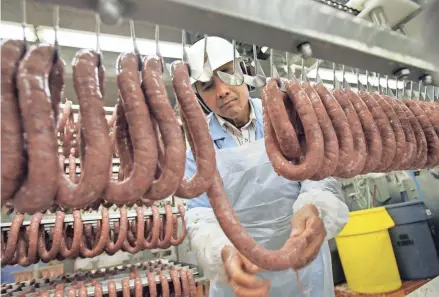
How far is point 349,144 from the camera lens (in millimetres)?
1394

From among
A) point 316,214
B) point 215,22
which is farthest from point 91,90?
point 316,214

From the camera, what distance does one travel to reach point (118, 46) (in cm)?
363

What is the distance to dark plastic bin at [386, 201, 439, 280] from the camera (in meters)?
4.21

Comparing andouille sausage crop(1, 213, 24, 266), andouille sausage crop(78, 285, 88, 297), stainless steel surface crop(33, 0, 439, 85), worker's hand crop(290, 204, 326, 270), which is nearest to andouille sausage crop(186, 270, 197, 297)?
andouille sausage crop(78, 285, 88, 297)

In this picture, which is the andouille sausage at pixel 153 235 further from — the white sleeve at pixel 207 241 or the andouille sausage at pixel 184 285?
the white sleeve at pixel 207 241

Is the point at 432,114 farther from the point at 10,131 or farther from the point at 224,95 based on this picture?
the point at 10,131

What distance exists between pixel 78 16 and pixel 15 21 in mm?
598

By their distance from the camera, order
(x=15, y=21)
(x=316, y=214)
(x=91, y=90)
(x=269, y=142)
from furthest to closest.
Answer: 1. (x=15, y=21)
2. (x=316, y=214)
3. (x=269, y=142)
4. (x=91, y=90)

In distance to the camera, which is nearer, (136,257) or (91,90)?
(91,90)

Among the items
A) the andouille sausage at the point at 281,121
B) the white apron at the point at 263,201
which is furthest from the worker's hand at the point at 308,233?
the white apron at the point at 263,201

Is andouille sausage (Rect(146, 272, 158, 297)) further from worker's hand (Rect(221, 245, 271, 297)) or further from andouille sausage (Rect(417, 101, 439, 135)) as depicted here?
andouille sausage (Rect(417, 101, 439, 135))

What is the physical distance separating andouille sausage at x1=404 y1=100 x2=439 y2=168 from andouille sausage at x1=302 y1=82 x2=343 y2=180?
25.9 inches

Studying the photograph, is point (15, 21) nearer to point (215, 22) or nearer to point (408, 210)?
point (215, 22)

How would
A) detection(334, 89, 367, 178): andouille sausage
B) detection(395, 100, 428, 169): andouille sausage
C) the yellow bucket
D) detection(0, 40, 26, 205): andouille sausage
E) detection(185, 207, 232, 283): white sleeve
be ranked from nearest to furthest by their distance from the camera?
detection(0, 40, 26, 205): andouille sausage → detection(334, 89, 367, 178): andouille sausage → detection(395, 100, 428, 169): andouille sausage → detection(185, 207, 232, 283): white sleeve → the yellow bucket
